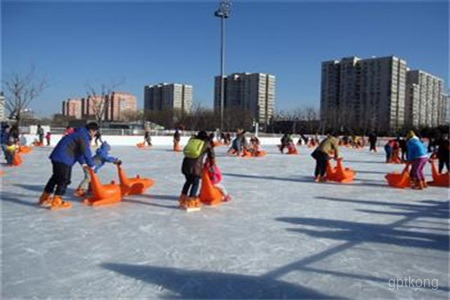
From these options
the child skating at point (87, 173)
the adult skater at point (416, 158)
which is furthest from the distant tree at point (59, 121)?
the adult skater at point (416, 158)

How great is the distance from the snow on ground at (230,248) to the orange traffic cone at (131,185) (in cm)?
24

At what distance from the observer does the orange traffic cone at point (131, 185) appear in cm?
832

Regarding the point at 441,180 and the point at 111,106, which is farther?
the point at 111,106

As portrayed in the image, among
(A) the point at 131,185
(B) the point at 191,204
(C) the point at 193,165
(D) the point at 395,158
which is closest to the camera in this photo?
(C) the point at 193,165

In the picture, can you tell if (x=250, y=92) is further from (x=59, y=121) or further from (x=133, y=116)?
(x=59, y=121)

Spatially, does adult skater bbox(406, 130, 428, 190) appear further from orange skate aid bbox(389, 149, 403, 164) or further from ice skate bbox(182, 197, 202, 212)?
orange skate aid bbox(389, 149, 403, 164)

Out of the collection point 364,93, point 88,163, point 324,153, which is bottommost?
point 88,163

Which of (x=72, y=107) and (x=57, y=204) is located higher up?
(x=72, y=107)

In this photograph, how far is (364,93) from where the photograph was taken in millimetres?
76562

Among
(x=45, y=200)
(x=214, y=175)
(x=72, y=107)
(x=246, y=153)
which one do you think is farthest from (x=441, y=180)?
(x=72, y=107)

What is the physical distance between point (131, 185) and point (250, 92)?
9012cm

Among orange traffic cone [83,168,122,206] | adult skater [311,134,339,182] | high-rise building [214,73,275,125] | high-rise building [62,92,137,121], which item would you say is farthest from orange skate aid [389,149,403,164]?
high-rise building [62,92,137,121]

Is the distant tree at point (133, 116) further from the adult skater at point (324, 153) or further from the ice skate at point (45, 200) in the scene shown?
the ice skate at point (45, 200)

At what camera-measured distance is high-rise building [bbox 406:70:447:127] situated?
7406 centimetres
